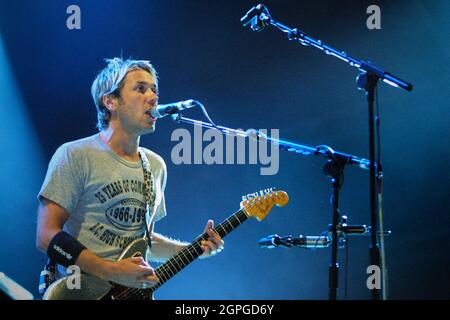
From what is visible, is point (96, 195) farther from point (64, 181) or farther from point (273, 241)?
point (273, 241)

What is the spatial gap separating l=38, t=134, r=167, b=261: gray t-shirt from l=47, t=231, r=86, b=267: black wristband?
0.64 feet

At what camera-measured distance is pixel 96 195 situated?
2.93 meters

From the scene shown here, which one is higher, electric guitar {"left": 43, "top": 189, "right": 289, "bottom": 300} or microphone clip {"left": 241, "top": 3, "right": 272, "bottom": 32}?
microphone clip {"left": 241, "top": 3, "right": 272, "bottom": 32}

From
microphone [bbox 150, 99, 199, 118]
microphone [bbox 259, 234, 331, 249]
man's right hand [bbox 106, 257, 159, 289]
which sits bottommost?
man's right hand [bbox 106, 257, 159, 289]

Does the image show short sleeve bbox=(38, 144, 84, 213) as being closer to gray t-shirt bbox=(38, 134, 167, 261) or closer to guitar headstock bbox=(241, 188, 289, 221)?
gray t-shirt bbox=(38, 134, 167, 261)

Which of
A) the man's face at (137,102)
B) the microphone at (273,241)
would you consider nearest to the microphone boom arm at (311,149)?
the man's face at (137,102)

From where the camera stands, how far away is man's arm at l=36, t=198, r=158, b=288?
8.77ft

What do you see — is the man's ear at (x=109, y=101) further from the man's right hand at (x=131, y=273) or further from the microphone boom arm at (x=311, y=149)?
the man's right hand at (x=131, y=273)

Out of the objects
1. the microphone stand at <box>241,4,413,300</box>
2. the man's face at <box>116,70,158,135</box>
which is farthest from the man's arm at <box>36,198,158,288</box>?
the microphone stand at <box>241,4,413,300</box>

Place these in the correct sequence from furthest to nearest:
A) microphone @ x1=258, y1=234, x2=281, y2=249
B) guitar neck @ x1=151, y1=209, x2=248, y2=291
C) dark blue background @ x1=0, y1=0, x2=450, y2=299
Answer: dark blue background @ x1=0, y1=0, x2=450, y2=299
microphone @ x1=258, y1=234, x2=281, y2=249
guitar neck @ x1=151, y1=209, x2=248, y2=291

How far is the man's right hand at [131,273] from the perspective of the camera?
269 centimetres

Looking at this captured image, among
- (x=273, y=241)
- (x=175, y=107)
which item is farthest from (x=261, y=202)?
(x=175, y=107)

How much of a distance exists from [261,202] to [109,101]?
1.11 metres
